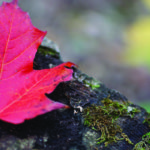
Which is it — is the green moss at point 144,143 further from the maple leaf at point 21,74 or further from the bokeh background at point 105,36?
the bokeh background at point 105,36

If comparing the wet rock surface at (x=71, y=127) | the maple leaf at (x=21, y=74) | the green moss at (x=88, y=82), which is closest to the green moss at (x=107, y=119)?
the wet rock surface at (x=71, y=127)

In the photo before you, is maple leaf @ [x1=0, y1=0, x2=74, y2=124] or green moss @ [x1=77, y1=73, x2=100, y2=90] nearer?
maple leaf @ [x1=0, y1=0, x2=74, y2=124]

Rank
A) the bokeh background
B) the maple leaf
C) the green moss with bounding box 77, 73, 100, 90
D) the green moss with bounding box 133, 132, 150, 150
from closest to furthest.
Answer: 1. the maple leaf
2. the green moss with bounding box 133, 132, 150, 150
3. the green moss with bounding box 77, 73, 100, 90
4. the bokeh background

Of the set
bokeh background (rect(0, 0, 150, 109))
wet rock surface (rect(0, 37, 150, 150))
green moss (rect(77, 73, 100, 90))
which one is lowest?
wet rock surface (rect(0, 37, 150, 150))

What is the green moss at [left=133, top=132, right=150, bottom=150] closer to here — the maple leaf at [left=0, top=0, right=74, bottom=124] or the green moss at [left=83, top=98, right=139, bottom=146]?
the green moss at [left=83, top=98, right=139, bottom=146]

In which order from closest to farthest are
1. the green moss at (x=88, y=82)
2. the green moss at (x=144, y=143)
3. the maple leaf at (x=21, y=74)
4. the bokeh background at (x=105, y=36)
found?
1. the maple leaf at (x=21, y=74)
2. the green moss at (x=144, y=143)
3. the green moss at (x=88, y=82)
4. the bokeh background at (x=105, y=36)

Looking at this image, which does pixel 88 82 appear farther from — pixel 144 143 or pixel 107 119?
pixel 144 143

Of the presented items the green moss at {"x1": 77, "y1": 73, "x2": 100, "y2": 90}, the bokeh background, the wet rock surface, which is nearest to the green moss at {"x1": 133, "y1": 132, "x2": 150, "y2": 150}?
the wet rock surface
